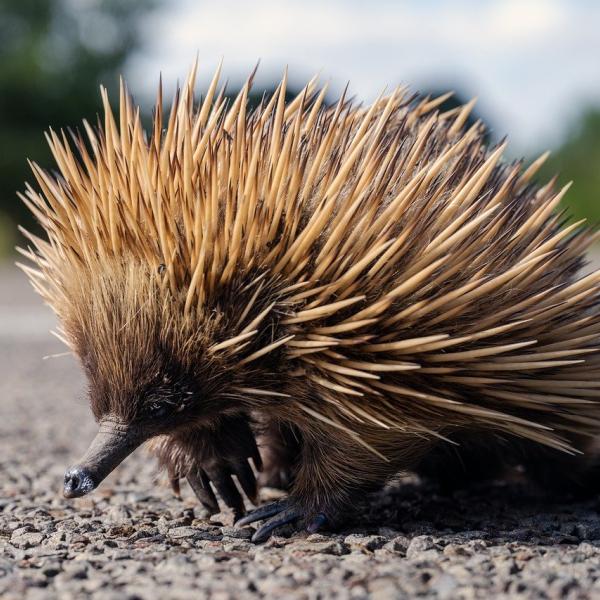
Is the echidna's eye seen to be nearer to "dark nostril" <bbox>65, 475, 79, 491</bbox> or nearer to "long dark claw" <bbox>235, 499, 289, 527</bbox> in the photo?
"dark nostril" <bbox>65, 475, 79, 491</bbox>

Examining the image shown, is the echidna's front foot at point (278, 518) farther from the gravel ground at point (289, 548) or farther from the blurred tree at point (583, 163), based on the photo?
the blurred tree at point (583, 163)

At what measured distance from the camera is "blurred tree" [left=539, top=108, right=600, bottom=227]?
134 feet

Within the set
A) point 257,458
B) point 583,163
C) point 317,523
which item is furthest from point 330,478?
point 583,163

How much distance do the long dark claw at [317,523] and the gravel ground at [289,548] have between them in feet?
0.18

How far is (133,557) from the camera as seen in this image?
300 cm

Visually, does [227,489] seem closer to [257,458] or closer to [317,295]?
[257,458]

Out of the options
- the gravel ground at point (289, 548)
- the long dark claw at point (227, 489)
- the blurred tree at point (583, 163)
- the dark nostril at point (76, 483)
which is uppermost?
the blurred tree at point (583, 163)

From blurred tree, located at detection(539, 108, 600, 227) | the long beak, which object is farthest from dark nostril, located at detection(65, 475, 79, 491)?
blurred tree, located at detection(539, 108, 600, 227)

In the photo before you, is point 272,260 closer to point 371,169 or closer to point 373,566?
point 371,169

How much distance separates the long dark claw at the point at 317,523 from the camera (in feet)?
11.0

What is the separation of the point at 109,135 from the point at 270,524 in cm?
150

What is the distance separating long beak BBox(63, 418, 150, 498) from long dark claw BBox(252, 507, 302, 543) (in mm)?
574

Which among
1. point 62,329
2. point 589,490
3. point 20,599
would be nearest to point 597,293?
point 589,490

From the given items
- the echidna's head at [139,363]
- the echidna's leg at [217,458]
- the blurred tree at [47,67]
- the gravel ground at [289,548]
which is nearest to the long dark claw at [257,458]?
the echidna's leg at [217,458]
